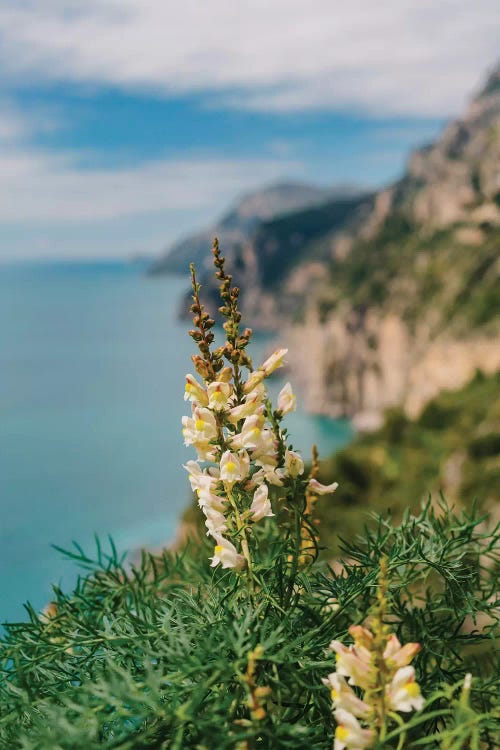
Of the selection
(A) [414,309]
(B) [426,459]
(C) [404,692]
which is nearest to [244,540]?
(C) [404,692]

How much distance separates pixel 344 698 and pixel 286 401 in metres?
0.88

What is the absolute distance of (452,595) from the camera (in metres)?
1.77

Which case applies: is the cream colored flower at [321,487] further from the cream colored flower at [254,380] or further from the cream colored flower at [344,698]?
the cream colored flower at [344,698]

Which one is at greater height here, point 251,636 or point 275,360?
point 275,360

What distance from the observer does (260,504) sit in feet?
5.75

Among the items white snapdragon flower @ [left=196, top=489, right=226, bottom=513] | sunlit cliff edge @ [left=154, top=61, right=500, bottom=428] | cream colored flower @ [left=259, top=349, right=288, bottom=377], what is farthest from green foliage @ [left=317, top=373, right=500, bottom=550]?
white snapdragon flower @ [left=196, top=489, right=226, bottom=513]

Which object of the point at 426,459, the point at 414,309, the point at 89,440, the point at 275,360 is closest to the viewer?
the point at 275,360

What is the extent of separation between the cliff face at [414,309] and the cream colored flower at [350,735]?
1658 inches

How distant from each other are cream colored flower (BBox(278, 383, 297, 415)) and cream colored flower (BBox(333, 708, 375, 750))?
0.87 meters

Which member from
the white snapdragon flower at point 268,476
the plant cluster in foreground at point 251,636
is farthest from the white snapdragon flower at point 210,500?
the white snapdragon flower at point 268,476

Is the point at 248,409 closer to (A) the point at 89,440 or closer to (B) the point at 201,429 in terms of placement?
(B) the point at 201,429

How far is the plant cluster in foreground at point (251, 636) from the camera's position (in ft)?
4.29

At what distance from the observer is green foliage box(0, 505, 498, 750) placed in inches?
51.2

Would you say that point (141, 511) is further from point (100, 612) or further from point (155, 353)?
point (155, 353)
